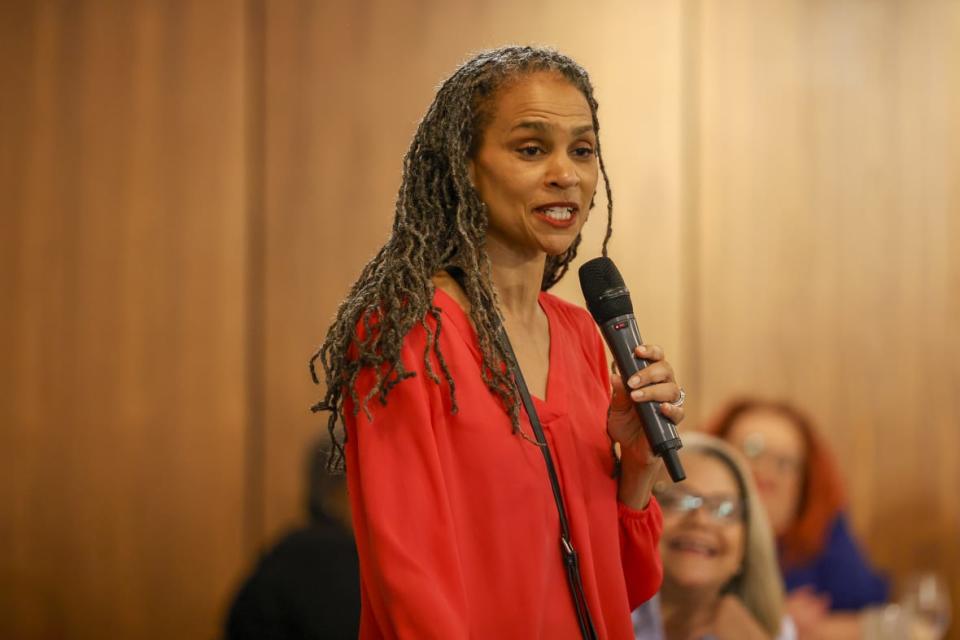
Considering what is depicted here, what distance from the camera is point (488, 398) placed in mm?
1248

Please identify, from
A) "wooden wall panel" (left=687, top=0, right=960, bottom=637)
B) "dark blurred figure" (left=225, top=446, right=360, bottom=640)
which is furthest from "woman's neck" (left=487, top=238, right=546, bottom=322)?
"wooden wall panel" (left=687, top=0, right=960, bottom=637)

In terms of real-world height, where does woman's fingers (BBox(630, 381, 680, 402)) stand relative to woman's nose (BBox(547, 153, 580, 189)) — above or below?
below

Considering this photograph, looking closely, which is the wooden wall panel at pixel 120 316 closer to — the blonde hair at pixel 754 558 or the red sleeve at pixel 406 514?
the blonde hair at pixel 754 558

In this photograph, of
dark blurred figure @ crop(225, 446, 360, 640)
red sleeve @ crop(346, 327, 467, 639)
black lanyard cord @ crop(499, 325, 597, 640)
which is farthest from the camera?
dark blurred figure @ crop(225, 446, 360, 640)

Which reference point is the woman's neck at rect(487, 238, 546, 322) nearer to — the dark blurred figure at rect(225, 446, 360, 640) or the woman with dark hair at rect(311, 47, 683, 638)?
the woman with dark hair at rect(311, 47, 683, 638)

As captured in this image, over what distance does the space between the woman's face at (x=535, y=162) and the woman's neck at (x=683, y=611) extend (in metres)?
0.86

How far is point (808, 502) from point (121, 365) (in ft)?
7.41

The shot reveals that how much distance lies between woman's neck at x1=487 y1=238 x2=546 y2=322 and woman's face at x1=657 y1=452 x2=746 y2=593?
31.4 inches

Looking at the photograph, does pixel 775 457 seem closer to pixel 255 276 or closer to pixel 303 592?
pixel 303 592

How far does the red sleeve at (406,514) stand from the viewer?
3.78 feet

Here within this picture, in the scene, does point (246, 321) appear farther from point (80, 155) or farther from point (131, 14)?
point (131, 14)

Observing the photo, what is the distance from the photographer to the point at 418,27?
419cm

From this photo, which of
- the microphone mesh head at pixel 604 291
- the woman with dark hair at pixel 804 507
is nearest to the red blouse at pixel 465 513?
the microphone mesh head at pixel 604 291

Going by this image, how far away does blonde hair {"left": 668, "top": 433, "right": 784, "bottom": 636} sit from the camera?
83.2 inches
